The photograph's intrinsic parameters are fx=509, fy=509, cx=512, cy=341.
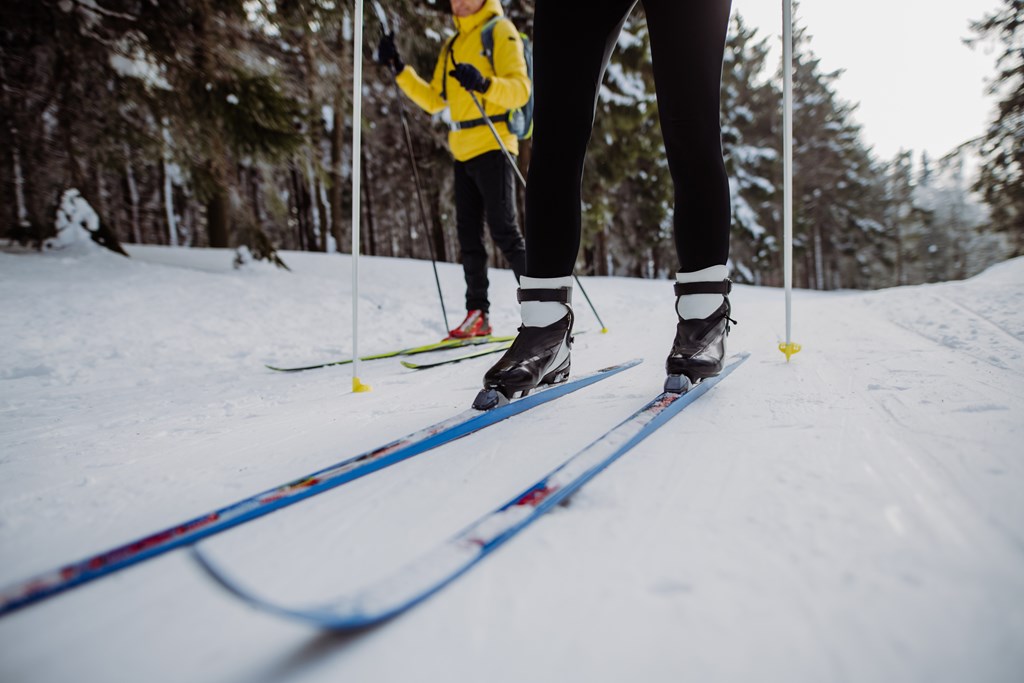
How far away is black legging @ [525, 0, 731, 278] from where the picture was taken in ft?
4.44

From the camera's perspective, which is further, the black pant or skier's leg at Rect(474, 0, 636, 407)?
the black pant

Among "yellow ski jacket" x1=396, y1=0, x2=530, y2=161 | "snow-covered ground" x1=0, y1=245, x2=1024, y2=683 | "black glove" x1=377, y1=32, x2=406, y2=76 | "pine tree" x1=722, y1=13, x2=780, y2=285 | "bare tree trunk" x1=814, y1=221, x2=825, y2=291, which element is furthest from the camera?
"bare tree trunk" x1=814, y1=221, x2=825, y2=291

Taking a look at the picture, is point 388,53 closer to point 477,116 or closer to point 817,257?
point 477,116

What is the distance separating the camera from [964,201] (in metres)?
38.8

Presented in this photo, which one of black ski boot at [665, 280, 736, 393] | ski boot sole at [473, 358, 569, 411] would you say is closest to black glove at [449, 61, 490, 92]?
black ski boot at [665, 280, 736, 393]

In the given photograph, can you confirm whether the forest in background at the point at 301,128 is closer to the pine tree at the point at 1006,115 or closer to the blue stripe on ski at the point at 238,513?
the pine tree at the point at 1006,115

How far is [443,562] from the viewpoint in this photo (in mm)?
596

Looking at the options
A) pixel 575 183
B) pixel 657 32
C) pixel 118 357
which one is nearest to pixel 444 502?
pixel 575 183

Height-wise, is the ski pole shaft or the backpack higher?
the backpack

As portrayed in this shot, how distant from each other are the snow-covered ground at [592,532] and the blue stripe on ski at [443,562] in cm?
2

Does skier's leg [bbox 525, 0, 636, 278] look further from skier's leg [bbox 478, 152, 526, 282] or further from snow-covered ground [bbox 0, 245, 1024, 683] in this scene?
skier's leg [bbox 478, 152, 526, 282]

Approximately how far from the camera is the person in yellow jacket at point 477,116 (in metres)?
2.81

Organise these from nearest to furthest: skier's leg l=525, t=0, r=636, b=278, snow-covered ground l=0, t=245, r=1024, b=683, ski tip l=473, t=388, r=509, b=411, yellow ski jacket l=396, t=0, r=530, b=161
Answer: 1. snow-covered ground l=0, t=245, r=1024, b=683
2. ski tip l=473, t=388, r=509, b=411
3. skier's leg l=525, t=0, r=636, b=278
4. yellow ski jacket l=396, t=0, r=530, b=161

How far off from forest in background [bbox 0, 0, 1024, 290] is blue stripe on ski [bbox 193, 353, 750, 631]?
2934mm
